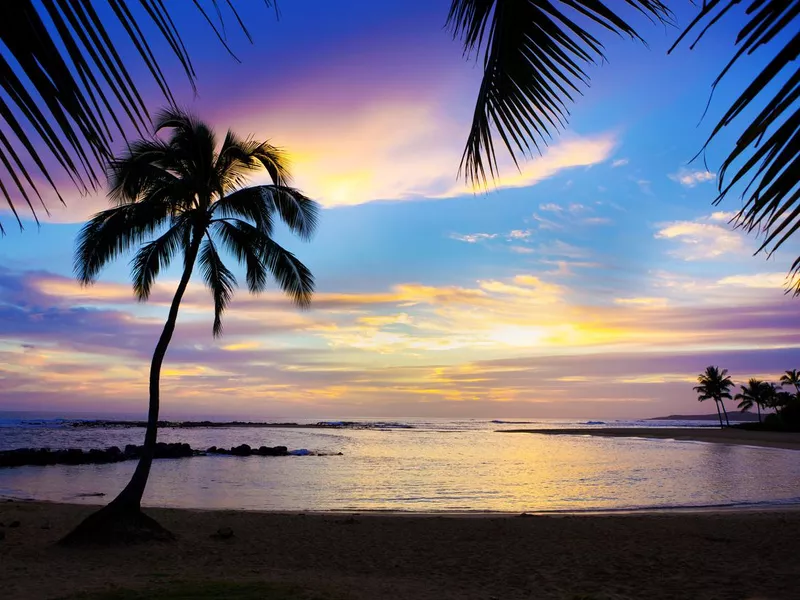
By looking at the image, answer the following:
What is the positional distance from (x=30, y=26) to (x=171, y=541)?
1165 cm

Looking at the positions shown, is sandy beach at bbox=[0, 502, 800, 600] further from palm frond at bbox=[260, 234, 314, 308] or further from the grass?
palm frond at bbox=[260, 234, 314, 308]

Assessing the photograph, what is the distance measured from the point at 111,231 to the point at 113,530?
564cm

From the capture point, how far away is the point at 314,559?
10.3 meters

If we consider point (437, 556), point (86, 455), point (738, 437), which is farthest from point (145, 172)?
point (738, 437)

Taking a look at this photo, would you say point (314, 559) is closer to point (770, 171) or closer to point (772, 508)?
point (770, 171)

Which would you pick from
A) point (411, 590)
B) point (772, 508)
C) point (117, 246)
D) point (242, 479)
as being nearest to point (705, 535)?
point (772, 508)

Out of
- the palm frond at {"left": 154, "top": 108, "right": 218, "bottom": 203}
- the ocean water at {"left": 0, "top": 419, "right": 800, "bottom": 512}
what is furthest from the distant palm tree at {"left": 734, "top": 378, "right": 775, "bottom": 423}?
the palm frond at {"left": 154, "top": 108, "right": 218, "bottom": 203}

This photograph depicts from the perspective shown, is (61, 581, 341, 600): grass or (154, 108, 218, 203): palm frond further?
(154, 108, 218, 203): palm frond

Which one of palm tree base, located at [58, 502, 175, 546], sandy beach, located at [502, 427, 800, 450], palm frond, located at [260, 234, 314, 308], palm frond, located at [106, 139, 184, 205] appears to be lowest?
palm tree base, located at [58, 502, 175, 546]

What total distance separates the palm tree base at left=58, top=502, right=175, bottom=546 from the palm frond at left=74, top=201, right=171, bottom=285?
458 centimetres

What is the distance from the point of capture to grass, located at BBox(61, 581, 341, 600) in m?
6.43

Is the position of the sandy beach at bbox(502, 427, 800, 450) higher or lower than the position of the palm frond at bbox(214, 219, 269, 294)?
lower

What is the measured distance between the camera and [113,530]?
10297 millimetres

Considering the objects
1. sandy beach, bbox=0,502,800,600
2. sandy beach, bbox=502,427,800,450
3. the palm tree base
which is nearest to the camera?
sandy beach, bbox=0,502,800,600
